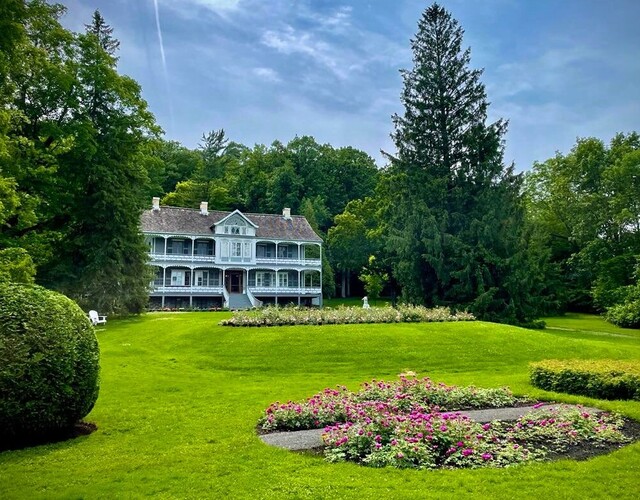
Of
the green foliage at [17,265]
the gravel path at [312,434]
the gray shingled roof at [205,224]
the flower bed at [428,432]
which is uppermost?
the gray shingled roof at [205,224]

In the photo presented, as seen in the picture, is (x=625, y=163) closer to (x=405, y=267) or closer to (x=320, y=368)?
(x=405, y=267)

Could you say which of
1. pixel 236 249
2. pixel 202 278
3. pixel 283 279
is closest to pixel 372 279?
pixel 283 279

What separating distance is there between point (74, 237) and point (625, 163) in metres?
44.5

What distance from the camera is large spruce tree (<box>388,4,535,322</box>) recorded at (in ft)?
112

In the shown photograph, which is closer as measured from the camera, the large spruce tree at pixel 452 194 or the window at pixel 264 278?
the large spruce tree at pixel 452 194

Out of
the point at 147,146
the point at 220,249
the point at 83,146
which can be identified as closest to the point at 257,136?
the point at 220,249

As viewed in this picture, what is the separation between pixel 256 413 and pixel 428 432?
3808 mm

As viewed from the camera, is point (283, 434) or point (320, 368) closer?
point (283, 434)

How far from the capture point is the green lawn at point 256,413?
19.9 feet

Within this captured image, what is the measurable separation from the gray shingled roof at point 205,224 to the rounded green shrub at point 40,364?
38823 mm

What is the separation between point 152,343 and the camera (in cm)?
1998

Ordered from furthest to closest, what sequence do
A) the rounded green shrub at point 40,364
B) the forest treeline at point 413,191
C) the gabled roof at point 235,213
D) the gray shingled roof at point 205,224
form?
1. the gabled roof at point 235,213
2. the gray shingled roof at point 205,224
3. the forest treeline at point 413,191
4. the rounded green shrub at point 40,364

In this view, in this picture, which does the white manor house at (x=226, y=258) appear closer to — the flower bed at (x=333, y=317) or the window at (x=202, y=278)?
the window at (x=202, y=278)

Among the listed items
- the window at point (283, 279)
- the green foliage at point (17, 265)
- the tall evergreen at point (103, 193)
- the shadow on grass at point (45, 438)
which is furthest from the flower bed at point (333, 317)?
the window at point (283, 279)
